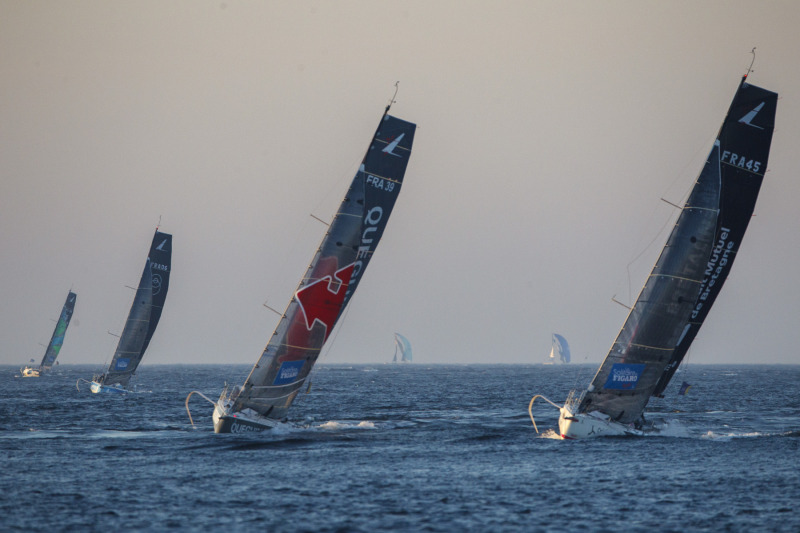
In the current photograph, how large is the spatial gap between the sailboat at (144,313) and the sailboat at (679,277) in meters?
42.3

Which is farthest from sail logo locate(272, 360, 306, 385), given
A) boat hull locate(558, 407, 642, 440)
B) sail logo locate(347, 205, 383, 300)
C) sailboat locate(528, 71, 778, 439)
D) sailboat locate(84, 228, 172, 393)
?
sailboat locate(84, 228, 172, 393)

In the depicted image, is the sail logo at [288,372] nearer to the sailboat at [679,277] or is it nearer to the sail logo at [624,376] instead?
the sailboat at [679,277]

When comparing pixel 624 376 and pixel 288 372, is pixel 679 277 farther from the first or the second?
pixel 288 372

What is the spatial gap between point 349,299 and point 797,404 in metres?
47.1

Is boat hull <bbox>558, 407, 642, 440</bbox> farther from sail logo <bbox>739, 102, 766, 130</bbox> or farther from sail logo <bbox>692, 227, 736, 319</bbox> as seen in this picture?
sail logo <bbox>739, 102, 766, 130</bbox>

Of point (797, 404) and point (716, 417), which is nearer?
point (716, 417)

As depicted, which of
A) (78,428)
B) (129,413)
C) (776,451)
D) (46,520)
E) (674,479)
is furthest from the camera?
(129,413)

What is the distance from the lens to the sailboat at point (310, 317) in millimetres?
41031

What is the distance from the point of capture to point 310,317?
41.7 metres

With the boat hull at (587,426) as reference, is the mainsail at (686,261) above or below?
above

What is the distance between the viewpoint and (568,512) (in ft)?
87.0

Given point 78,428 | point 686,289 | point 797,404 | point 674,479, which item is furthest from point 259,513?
point 797,404

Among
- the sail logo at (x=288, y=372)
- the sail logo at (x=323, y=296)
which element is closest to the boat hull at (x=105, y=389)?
the sail logo at (x=288, y=372)

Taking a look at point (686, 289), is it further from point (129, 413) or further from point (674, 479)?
point (129, 413)
